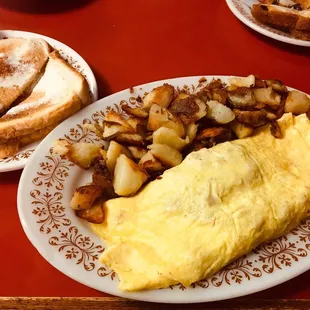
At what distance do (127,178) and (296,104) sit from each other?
27.3 inches

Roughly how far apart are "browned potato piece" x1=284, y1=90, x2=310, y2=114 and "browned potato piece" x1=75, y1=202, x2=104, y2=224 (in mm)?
763

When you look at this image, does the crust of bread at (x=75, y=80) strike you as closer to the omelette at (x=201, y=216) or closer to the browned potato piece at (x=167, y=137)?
the browned potato piece at (x=167, y=137)

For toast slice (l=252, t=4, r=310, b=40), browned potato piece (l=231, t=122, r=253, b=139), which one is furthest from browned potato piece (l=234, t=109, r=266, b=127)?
toast slice (l=252, t=4, r=310, b=40)

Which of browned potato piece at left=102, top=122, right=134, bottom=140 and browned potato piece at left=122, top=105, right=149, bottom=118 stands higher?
browned potato piece at left=122, top=105, right=149, bottom=118

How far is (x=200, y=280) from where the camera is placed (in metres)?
1.22

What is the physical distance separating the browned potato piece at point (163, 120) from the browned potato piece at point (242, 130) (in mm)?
200

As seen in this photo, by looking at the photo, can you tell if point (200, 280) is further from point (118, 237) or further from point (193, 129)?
point (193, 129)

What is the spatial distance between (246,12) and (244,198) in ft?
4.50

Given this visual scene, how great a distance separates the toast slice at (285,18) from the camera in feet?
7.16

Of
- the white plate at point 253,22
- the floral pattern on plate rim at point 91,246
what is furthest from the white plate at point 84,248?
the white plate at point 253,22

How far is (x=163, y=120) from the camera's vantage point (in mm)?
1469

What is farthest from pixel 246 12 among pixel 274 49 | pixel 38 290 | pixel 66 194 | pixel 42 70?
pixel 38 290

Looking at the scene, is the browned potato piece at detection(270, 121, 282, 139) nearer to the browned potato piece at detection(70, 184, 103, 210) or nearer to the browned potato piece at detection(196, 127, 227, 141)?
the browned potato piece at detection(196, 127, 227, 141)

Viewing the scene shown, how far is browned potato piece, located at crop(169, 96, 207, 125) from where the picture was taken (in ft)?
4.91
